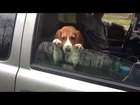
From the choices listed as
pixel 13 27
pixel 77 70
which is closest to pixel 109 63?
pixel 77 70

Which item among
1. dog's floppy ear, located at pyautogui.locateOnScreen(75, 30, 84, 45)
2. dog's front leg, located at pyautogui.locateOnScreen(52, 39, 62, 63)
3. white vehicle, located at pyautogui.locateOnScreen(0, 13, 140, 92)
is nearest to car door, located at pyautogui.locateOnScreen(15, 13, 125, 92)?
white vehicle, located at pyautogui.locateOnScreen(0, 13, 140, 92)

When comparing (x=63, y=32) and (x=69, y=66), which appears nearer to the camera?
(x=69, y=66)

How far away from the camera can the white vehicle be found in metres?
1.63

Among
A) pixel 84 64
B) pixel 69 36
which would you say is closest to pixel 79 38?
pixel 69 36

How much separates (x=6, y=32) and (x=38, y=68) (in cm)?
42

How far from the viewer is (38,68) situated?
5.74ft

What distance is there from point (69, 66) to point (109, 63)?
321mm

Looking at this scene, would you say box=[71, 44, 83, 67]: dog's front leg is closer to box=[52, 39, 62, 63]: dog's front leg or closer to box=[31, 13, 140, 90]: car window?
box=[31, 13, 140, 90]: car window

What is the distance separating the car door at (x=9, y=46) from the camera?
1775mm

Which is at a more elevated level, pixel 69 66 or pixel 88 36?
pixel 88 36

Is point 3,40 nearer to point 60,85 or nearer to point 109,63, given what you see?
point 60,85
